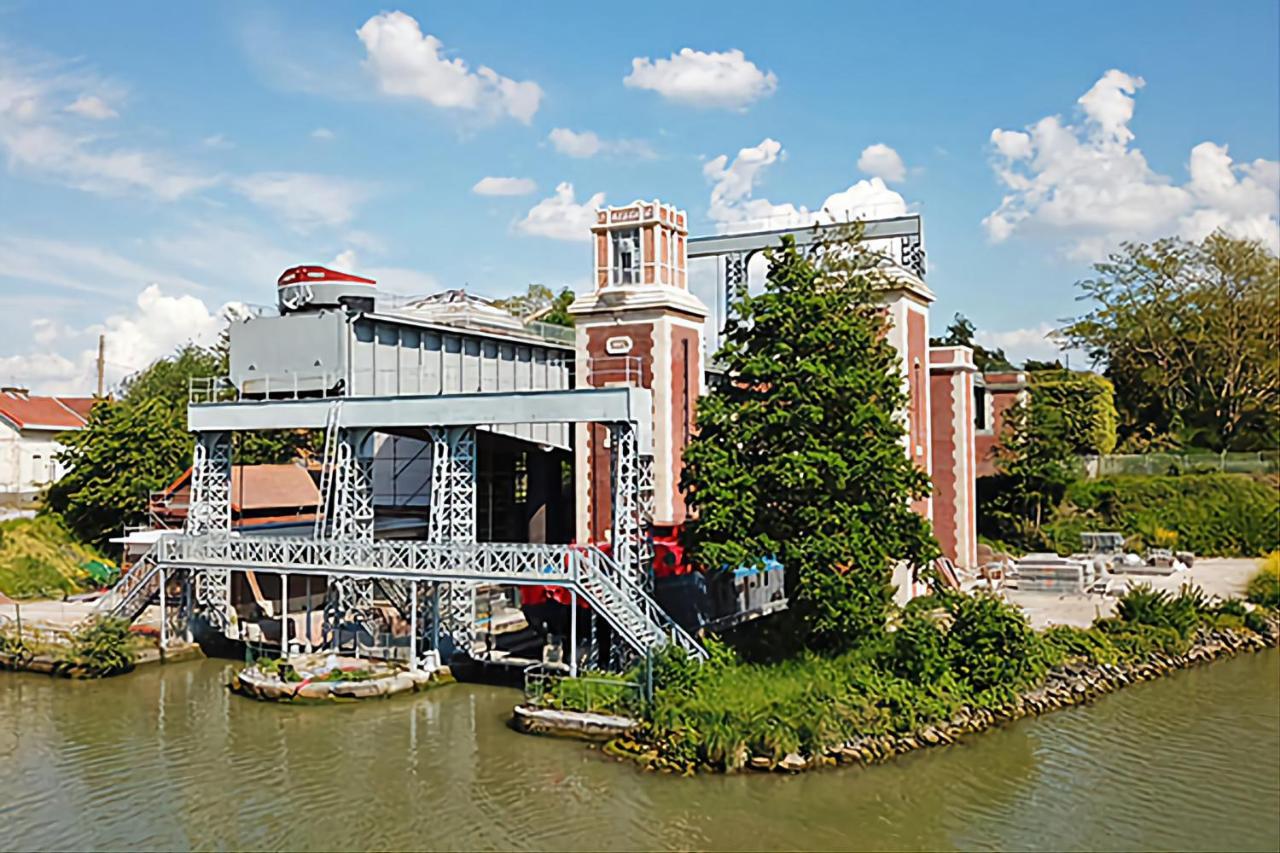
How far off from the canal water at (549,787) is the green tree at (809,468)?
3319 mm

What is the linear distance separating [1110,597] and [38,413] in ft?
141

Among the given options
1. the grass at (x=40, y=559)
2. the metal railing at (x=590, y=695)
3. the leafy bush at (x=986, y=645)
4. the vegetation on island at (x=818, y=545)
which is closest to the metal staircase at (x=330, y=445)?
the metal railing at (x=590, y=695)

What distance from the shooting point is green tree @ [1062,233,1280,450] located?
4697 centimetres

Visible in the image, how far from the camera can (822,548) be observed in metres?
20.3

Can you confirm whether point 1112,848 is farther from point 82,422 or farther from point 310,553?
point 82,422

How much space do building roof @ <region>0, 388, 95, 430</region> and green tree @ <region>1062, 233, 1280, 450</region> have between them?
4363cm

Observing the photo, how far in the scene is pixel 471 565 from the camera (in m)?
22.6

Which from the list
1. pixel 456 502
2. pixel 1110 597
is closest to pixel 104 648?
pixel 456 502

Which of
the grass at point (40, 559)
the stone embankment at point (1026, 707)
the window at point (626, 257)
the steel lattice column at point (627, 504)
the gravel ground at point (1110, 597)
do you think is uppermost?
the window at point (626, 257)

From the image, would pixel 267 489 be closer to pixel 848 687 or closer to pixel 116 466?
pixel 116 466

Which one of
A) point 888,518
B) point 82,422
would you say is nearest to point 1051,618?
point 888,518

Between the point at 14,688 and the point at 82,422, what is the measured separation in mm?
30791

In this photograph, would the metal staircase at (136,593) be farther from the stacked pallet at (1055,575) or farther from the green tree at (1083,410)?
the green tree at (1083,410)

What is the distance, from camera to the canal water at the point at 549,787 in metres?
15.6
